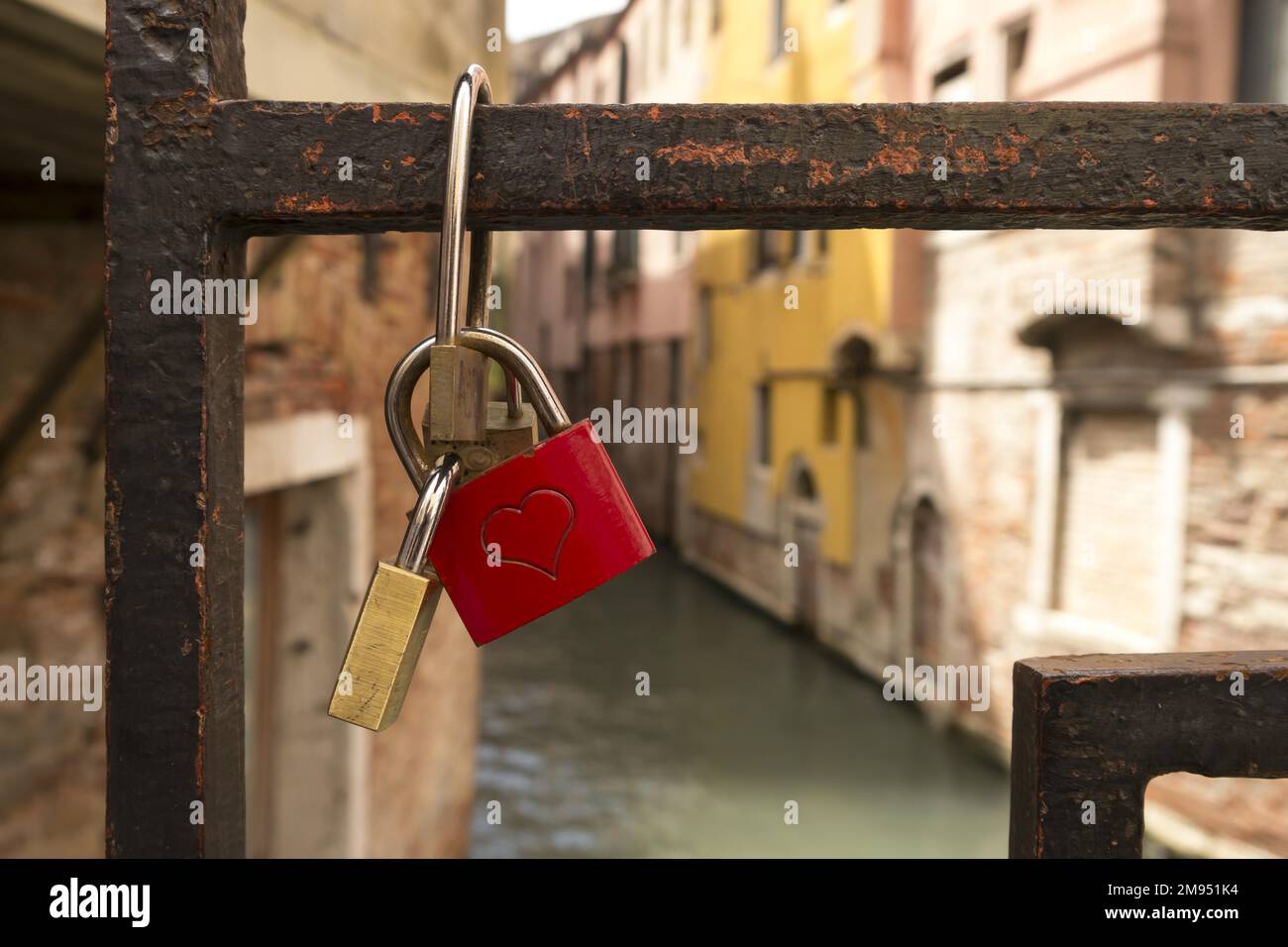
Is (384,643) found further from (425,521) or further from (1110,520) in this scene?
(1110,520)

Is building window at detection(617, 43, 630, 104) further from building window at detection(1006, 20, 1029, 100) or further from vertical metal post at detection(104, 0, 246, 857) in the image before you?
vertical metal post at detection(104, 0, 246, 857)

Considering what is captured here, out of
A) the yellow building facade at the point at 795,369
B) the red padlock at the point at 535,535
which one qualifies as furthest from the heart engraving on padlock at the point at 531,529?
the yellow building facade at the point at 795,369

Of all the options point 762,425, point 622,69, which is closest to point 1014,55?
point 762,425

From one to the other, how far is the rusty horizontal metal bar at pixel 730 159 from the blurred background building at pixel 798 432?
16 mm

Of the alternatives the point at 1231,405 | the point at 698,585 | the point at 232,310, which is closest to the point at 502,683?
the point at 698,585

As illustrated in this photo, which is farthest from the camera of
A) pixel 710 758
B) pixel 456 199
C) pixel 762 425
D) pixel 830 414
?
pixel 762 425

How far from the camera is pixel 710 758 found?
10180mm

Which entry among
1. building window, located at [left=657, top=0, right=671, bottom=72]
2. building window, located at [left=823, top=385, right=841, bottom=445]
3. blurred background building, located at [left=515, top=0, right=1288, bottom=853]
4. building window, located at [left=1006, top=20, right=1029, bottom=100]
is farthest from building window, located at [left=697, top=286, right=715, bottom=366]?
building window, located at [left=1006, top=20, right=1029, bottom=100]

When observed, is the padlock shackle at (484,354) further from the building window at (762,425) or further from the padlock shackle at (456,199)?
the building window at (762,425)

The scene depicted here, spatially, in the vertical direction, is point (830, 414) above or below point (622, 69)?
below

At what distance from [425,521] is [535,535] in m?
0.09

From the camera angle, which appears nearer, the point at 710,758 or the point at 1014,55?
the point at 1014,55

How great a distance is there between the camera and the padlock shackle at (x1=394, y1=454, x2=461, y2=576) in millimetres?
752

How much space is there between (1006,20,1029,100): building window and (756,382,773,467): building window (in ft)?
22.8
